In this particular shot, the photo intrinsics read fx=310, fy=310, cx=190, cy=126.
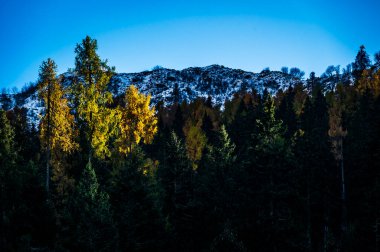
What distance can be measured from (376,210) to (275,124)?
9002 mm

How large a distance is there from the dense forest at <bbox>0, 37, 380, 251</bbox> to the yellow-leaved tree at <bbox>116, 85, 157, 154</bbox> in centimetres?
9

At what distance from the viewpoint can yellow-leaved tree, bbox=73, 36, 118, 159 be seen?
21.4 metres

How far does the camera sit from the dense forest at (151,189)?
1606 centimetres

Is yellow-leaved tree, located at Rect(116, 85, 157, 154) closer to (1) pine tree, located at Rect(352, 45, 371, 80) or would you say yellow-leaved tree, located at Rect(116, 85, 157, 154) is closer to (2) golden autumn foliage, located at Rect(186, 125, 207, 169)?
(2) golden autumn foliage, located at Rect(186, 125, 207, 169)

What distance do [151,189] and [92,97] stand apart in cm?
759

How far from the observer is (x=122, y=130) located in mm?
26078

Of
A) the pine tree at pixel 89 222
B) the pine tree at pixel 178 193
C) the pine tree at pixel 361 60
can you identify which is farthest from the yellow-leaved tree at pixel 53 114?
the pine tree at pixel 361 60

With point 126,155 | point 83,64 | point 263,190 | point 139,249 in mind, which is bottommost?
point 139,249

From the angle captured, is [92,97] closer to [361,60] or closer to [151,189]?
[151,189]

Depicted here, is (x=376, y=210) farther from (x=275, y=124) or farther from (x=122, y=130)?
(x=122, y=130)

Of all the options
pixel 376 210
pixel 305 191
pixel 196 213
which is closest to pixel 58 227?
pixel 196 213

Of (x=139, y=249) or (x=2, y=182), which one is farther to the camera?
(x=139, y=249)

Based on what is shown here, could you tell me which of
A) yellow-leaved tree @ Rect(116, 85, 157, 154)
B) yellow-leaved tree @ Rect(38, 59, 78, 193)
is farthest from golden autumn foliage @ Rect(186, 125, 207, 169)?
yellow-leaved tree @ Rect(38, 59, 78, 193)

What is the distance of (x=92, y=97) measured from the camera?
852 inches
